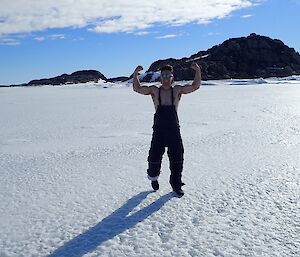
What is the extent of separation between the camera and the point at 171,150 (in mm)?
4230

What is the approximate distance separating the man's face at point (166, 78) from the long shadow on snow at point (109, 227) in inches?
45.2

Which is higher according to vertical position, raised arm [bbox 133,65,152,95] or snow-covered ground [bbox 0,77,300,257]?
raised arm [bbox 133,65,152,95]

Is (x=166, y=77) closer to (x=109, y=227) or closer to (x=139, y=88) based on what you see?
(x=139, y=88)

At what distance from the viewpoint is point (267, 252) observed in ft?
9.32

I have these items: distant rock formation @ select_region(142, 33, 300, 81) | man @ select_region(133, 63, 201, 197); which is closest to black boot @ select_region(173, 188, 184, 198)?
man @ select_region(133, 63, 201, 197)

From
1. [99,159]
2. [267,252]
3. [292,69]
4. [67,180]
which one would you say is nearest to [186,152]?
[99,159]

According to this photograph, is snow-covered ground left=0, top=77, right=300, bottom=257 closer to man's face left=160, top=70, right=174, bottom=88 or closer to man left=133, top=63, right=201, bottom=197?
man left=133, top=63, right=201, bottom=197

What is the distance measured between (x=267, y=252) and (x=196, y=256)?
501mm

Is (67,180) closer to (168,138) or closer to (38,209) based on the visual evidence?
(38,209)

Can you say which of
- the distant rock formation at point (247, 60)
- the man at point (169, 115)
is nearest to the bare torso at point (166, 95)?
the man at point (169, 115)

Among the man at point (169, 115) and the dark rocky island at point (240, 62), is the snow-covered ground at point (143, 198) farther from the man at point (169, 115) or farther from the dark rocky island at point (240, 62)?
the dark rocky island at point (240, 62)

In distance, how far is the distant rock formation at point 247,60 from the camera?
164ft

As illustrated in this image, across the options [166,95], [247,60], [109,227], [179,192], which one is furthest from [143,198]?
[247,60]

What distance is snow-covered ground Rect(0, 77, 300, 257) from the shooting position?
3021 mm
